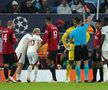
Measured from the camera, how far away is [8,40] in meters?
25.4

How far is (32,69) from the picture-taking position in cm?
2538

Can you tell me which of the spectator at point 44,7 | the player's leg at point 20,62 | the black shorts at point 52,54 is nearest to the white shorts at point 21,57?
the player's leg at point 20,62

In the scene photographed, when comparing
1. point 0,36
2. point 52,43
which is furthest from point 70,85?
point 0,36

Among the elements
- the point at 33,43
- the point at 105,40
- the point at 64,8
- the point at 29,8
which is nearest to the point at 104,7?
the point at 64,8

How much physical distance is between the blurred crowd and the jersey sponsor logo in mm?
998

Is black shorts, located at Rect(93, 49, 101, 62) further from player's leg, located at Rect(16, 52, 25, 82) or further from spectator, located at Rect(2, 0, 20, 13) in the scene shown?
spectator, located at Rect(2, 0, 20, 13)

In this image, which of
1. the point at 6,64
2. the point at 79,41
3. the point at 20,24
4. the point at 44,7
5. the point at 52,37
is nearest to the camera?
the point at 79,41

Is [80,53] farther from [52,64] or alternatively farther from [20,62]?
[20,62]

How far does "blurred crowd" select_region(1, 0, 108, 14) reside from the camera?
30.4 metres

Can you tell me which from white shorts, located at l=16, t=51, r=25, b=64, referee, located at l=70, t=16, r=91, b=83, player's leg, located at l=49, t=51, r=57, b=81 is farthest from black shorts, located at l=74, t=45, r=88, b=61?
white shorts, located at l=16, t=51, r=25, b=64

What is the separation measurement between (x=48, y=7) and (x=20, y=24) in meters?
2.73

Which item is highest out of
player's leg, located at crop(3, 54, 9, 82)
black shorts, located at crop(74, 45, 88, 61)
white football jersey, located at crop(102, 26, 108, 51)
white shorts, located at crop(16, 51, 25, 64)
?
white football jersey, located at crop(102, 26, 108, 51)

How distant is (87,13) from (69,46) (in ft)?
18.2

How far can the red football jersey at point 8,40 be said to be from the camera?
82.5ft
